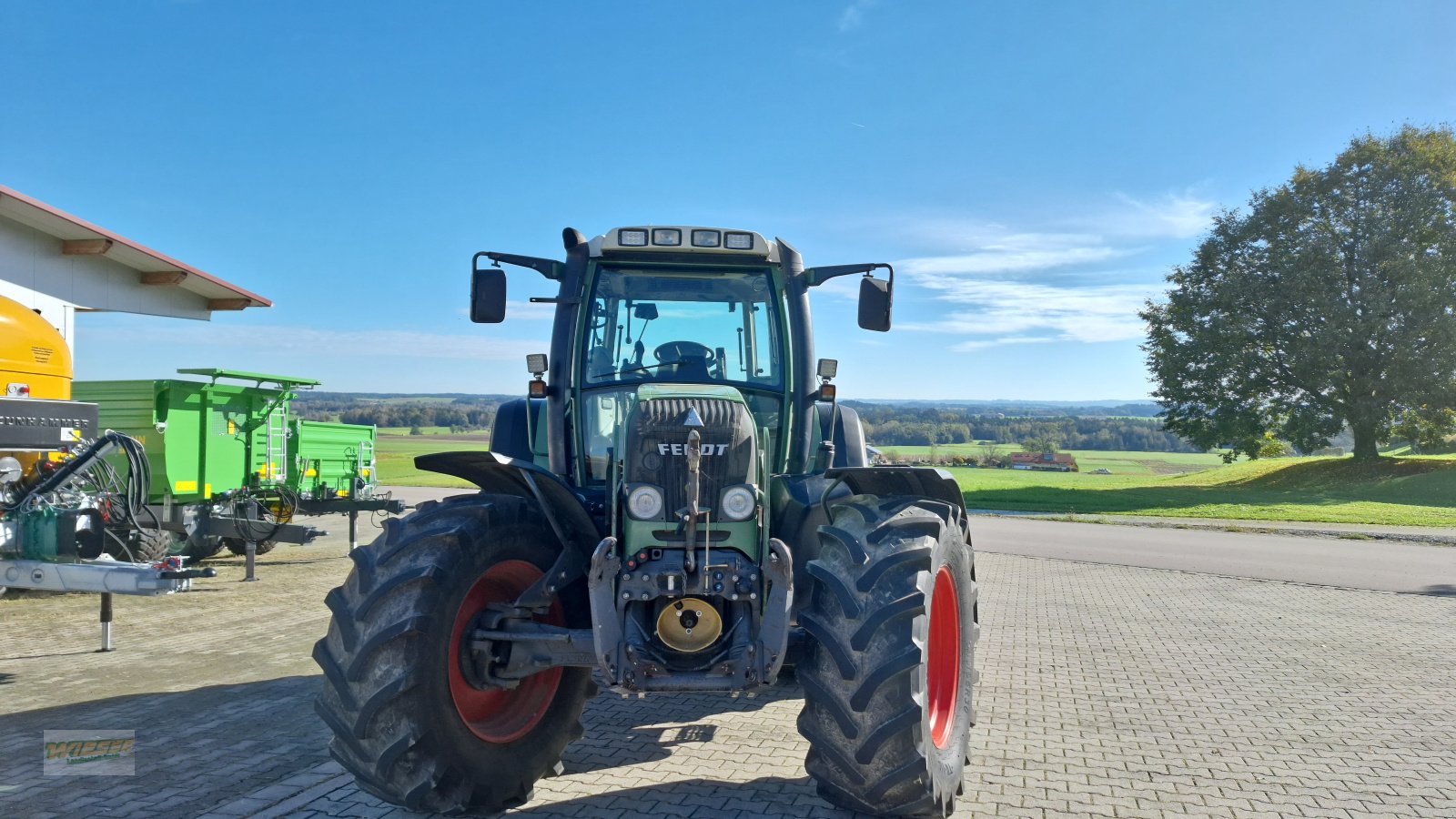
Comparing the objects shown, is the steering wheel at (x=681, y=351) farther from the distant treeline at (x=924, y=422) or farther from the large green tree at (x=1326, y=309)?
the large green tree at (x=1326, y=309)

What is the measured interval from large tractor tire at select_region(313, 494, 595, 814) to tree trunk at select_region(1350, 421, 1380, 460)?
32.7 m

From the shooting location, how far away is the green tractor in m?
3.84

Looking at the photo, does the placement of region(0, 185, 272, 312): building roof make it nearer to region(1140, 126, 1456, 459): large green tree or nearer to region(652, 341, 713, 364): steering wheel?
region(652, 341, 713, 364): steering wheel

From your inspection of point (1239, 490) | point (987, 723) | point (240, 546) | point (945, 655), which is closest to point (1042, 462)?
point (1239, 490)

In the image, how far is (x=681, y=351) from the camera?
553 cm

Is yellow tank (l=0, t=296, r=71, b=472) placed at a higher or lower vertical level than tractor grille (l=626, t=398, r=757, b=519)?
higher

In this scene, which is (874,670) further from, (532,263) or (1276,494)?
(1276,494)

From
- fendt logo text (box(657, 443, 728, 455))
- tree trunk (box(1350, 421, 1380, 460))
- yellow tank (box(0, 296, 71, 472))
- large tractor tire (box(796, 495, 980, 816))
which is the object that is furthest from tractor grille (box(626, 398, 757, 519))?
tree trunk (box(1350, 421, 1380, 460))

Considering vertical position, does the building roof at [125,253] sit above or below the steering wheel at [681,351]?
above

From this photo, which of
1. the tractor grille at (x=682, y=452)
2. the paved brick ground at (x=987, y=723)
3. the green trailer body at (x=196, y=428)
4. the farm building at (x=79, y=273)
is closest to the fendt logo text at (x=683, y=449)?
the tractor grille at (x=682, y=452)

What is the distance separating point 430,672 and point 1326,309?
32.3 m

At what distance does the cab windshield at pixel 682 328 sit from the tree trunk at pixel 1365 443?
3130 cm

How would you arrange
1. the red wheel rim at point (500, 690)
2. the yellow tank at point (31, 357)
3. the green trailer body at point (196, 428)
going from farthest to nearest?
the green trailer body at point (196, 428)
the yellow tank at point (31, 357)
the red wheel rim at point (500, 690)

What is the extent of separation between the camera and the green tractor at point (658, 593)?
151 inches
